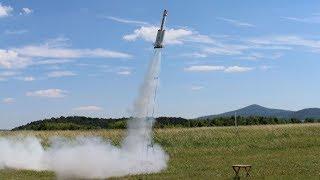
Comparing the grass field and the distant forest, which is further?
the distant forest

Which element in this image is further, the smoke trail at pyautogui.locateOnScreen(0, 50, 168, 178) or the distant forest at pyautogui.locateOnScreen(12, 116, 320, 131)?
the distant forest at pyautogui.locateOnScreen(12, 116, 320, 131)

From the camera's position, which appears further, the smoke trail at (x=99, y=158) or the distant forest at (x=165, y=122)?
the distant forest at (x=165, y=122)

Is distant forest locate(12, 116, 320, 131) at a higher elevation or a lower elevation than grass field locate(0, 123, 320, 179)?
higher

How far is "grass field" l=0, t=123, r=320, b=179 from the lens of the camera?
114ft

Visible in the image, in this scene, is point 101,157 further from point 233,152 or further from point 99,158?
point 233,152

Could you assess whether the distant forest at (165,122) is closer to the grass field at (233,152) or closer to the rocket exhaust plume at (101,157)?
the grass field at (233,152)

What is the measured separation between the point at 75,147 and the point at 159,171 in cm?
689

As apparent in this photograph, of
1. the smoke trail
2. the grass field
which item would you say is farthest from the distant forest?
the smoke trail

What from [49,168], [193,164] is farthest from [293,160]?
[49,168]

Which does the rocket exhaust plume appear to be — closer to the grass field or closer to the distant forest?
the grass field

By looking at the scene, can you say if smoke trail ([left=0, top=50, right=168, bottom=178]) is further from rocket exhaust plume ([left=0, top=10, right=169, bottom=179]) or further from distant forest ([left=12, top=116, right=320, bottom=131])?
distant forest ([left=12, top=116, right=320, bottom=131])

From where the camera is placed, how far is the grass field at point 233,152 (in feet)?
114

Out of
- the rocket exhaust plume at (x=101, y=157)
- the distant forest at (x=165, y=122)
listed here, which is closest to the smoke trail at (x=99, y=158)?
the rocket exhaust plume at (x=101, y=157)

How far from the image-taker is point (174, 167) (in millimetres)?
40531
